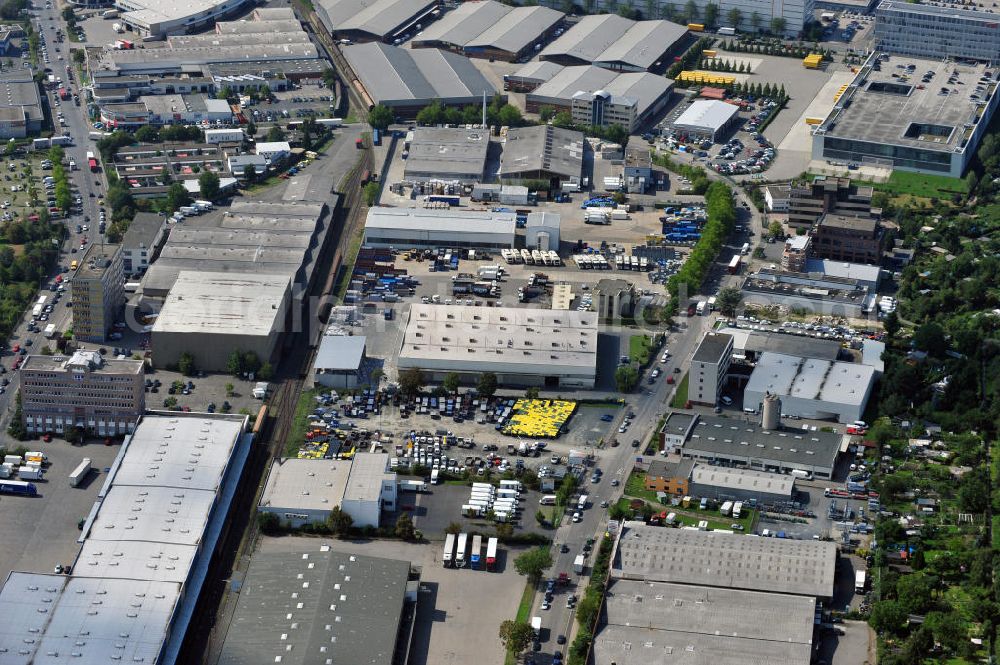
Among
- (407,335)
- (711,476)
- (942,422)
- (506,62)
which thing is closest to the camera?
(711,476)

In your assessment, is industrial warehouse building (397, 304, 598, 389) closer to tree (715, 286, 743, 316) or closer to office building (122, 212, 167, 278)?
tree (715, 286, 743, 316)

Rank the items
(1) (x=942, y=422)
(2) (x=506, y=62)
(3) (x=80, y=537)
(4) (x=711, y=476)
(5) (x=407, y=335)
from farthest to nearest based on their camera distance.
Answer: (2) (x=506, y=62) < (5) (x=407, y=335) < (1) (x=942, y=422) < (4) (x=711, y=476) < (3) (x=80, y=537)

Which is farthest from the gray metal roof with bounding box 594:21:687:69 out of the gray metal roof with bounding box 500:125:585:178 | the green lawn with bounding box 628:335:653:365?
the green lawn with bounding box 628:335:653:365

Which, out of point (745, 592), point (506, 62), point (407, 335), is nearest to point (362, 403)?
point (407, 335)

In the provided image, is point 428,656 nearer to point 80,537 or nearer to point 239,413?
point 80,537

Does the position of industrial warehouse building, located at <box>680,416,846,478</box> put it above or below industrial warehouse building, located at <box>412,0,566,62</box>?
below

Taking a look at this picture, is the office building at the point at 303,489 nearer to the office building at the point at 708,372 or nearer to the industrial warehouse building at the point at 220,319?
the industrial warehouse building at the point at 220,319

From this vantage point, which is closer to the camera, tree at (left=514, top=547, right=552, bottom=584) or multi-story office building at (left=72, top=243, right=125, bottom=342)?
tree at (left=514, top=547, right=552, bottom=584)
